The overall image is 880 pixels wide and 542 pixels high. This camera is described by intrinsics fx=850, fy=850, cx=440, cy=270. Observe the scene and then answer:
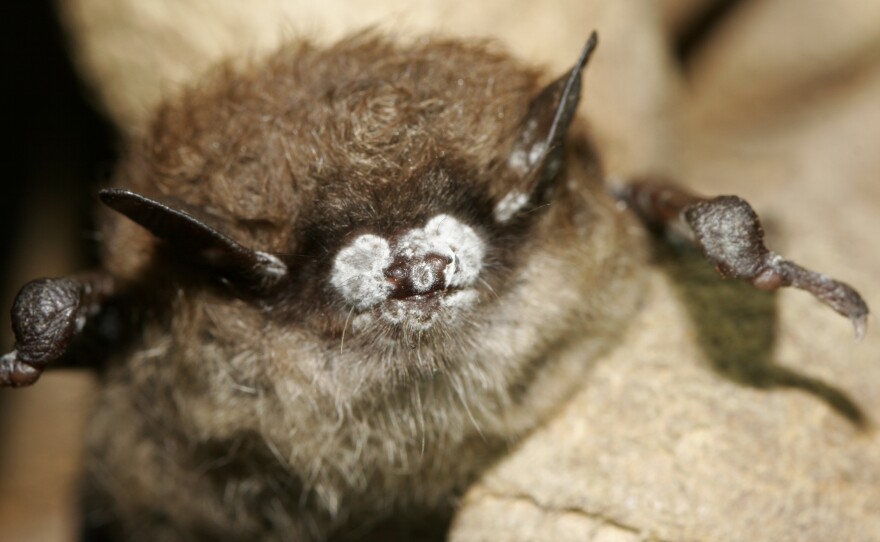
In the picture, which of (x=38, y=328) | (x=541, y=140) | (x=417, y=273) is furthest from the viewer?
(x=541, y=140)

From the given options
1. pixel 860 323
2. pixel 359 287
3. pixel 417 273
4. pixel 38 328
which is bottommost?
pixel 38 328

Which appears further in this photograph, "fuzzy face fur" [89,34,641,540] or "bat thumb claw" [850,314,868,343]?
"bat thumb claw" [850,314,868,343]

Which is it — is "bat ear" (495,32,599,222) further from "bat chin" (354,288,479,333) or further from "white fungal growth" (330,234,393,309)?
"white fungal growth" (330,234,393,309)

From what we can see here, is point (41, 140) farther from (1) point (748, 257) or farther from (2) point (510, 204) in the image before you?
(1) point (748, 257)

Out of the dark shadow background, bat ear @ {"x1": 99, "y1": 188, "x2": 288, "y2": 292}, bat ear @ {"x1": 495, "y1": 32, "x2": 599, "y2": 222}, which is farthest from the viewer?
the dark shadow background

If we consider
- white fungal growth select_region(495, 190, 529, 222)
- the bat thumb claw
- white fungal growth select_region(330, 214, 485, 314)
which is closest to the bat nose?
white fungal growth select_region(330, 214, 485, 314)

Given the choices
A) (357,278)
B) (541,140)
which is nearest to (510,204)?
(541,140)

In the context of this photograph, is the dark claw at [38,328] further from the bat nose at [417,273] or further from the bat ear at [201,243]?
the bat nose at [417,273]

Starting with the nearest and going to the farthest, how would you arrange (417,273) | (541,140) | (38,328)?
(417,273) → (38,328) → (541,140)
